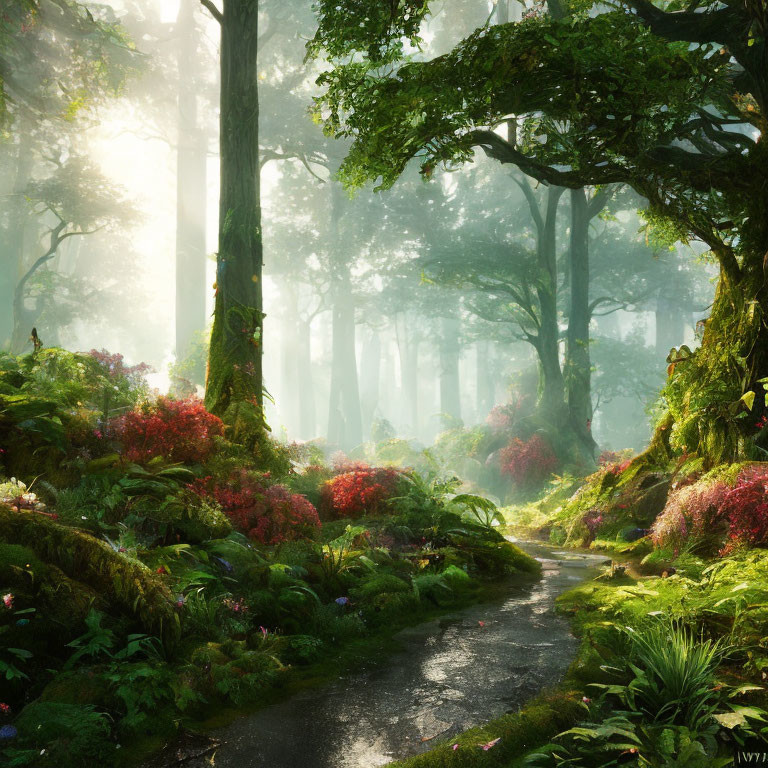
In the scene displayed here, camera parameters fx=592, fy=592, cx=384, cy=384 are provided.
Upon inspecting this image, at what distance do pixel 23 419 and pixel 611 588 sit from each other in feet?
21.0

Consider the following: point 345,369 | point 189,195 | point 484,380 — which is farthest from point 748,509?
point 484,380

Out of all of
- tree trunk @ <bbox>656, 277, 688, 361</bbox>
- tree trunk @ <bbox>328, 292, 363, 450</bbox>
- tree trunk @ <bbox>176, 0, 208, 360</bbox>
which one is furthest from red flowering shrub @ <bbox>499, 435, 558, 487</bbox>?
tree trunk @ <bbox>656, 277, 688, 361</bbox>

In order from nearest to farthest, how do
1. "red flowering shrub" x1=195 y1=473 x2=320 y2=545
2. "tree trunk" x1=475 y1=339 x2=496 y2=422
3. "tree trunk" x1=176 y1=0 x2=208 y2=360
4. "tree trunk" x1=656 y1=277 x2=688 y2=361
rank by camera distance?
"red flowering shrub" x1=195 y1=473 x2=320 y2=545, "tree trunk" x1=176 y1=0 x2=208 y2=360, "tree trunk" x1=656 y1=277 x2=688 y2=361, "tree trunk" x1=475 y1=339 x2=496 y2=422

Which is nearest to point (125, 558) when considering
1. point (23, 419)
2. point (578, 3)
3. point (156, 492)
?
point (156, 492)

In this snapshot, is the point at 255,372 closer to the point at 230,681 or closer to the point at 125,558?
the point at 125,558

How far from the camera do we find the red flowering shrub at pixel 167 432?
747 centimetres

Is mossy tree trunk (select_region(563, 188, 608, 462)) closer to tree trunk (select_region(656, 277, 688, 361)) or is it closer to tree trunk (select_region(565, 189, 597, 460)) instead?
tree trunk (select_region(565, 189, 597, 460))

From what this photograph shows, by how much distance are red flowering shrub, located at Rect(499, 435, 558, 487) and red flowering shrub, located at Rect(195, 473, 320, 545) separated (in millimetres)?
14234

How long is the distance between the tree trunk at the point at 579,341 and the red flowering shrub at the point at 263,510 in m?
14.3

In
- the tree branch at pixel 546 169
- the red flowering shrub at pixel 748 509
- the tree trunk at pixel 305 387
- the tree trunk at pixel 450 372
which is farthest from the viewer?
the tree trunk at pixel 305 387

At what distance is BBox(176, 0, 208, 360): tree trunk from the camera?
88.6ft

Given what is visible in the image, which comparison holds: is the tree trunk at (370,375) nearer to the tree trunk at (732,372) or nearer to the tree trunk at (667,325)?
the tree trunk at (667,325)

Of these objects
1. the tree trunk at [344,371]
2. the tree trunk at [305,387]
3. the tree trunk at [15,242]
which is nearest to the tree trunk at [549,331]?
the tree trunk at [344,371]

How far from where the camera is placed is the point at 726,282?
8.15m
